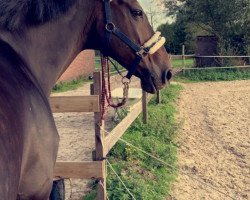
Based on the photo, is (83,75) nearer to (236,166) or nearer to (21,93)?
(236,166)

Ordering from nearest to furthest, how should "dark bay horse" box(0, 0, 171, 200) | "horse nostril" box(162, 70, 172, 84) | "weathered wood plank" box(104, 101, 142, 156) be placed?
"dark bay horse" box(0, 0, 171, 200), "horse nostril" box(162, 70, 172, 84), "weathered wood plank" box(104, 101, 142, 156)

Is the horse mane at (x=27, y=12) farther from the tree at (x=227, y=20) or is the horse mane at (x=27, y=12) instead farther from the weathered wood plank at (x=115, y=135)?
the tree at (x=227, y=20)

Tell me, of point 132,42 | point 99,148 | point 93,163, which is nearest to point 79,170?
point 93,163

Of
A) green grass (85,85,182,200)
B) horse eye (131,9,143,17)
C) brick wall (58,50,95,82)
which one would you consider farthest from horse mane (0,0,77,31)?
brick wall (58,50,95,82)

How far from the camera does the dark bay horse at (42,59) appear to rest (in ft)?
5.85

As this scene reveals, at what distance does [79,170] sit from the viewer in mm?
3773

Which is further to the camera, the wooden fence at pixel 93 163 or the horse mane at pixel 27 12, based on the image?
the wooden fence at pixel 93 163

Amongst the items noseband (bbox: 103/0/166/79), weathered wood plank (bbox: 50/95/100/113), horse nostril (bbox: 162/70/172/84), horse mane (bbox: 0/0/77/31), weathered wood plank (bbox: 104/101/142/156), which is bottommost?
weathered wood plank (bbox: 104/101/142/156)

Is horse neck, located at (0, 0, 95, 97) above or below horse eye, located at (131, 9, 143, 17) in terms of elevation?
below

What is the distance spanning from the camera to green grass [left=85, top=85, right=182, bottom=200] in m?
4.47

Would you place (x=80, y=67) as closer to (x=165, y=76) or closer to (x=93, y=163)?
(x=93, y=163)

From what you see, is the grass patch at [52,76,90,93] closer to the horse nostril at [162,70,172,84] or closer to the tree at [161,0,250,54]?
the tree at [161,0,250,54]

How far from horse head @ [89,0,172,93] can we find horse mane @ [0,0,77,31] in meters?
0.31

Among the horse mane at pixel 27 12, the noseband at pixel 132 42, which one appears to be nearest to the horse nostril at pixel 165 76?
the noseband at pixel 132 42
